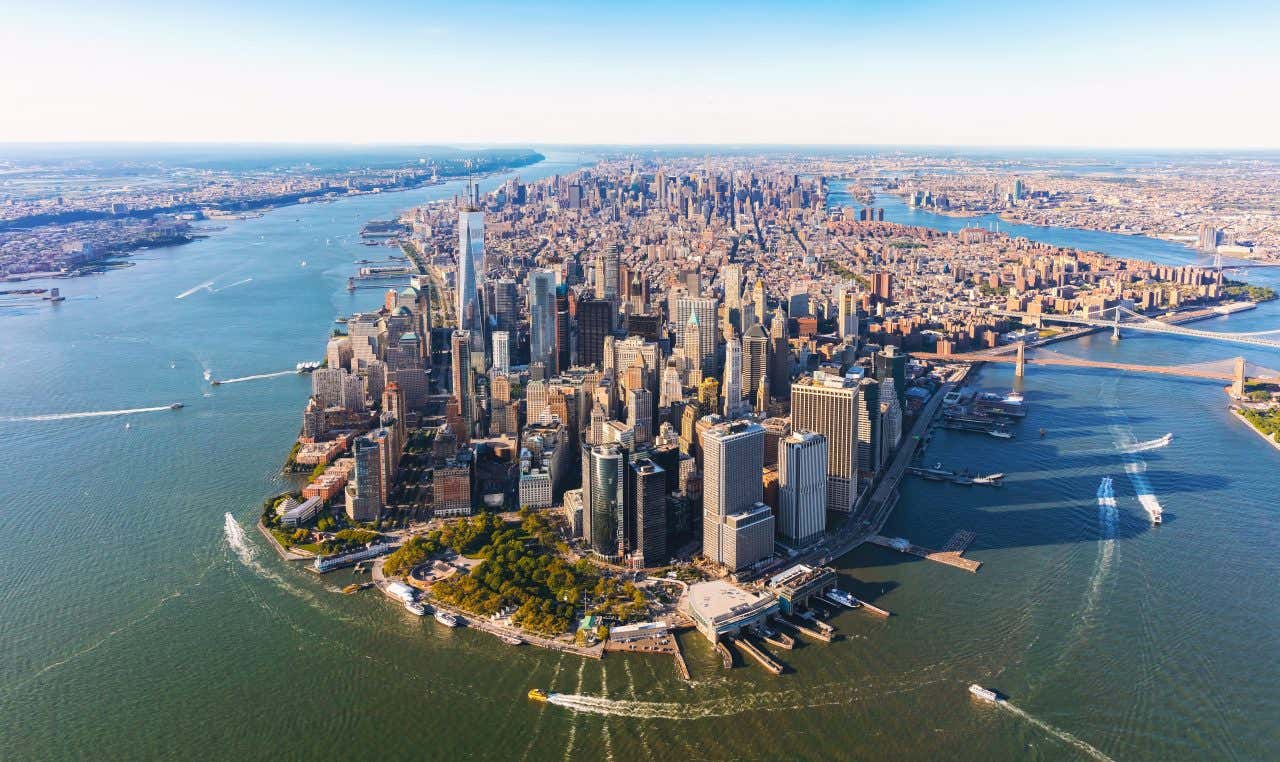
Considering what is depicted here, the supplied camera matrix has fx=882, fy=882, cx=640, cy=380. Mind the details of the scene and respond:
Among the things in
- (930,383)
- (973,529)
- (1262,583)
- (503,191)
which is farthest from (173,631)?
(503,191)

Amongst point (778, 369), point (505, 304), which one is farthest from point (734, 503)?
point (505, 304)

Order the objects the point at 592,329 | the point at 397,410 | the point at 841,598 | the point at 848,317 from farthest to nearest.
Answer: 1. the point at 848,317
2. the point at 592,329
3. the point at 397,410
4. the point at 841,598

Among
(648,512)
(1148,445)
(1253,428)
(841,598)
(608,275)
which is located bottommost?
(841,598)

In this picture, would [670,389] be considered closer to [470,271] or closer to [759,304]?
[759,304]

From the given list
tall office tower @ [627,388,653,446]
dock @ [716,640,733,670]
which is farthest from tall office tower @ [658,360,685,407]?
dock @ [716,640,733,670]

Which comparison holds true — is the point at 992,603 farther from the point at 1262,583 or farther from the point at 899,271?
the point at 899,271

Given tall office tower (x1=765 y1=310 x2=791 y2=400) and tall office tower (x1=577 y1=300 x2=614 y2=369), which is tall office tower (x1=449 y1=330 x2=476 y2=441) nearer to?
tall office tower (x1=577 y1=300 x2=614 y2=369)
